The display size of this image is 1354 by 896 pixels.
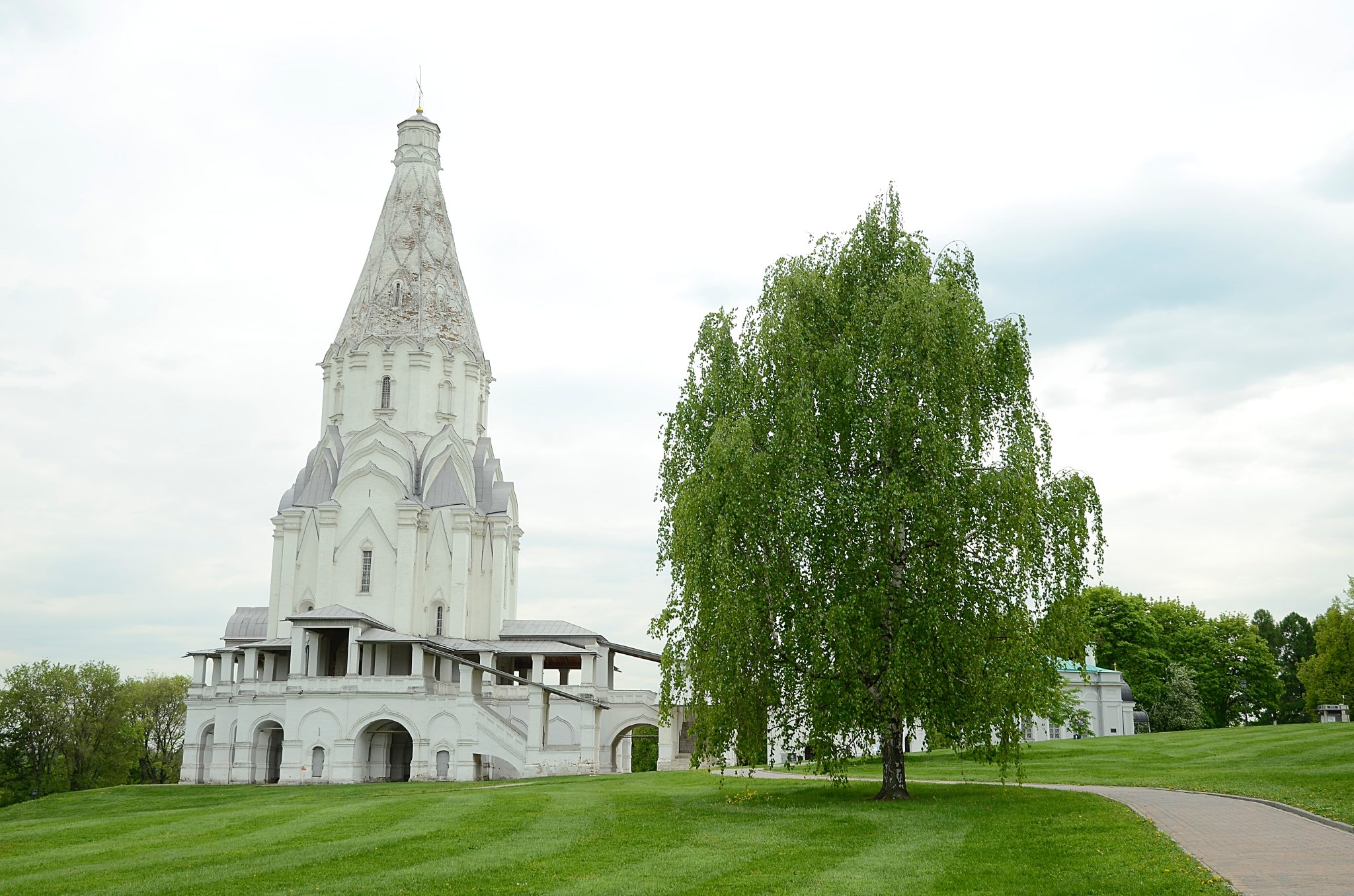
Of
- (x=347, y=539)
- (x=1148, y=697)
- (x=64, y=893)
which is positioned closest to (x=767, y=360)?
(x=64, y=893)

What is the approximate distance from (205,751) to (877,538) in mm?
43428

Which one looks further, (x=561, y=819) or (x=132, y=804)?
(x=132, y=804)

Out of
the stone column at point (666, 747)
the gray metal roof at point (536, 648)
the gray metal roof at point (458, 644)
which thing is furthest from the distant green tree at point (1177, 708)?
the gray metal roof at point (458, 644)

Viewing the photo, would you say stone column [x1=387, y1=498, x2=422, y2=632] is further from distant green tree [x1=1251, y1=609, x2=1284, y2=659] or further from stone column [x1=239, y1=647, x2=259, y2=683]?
distant green tree [x1=1251, y1=609, x2=1284, y2=659]

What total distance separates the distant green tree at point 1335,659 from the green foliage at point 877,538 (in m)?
39.9

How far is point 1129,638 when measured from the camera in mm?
69812

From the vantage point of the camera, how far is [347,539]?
175 ft

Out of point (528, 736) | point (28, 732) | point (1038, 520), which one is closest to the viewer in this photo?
point (1038, 520)

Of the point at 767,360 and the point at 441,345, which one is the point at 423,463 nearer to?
the point at 441,345

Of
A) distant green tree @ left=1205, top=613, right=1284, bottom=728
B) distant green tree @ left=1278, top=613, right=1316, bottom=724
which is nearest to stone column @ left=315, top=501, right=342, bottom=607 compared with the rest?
distant green tree @ left=1205, top=613, right=1284, bottom=728

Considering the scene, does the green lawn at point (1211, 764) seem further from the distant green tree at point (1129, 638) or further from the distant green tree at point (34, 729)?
the distant green tree at point (34, 729)

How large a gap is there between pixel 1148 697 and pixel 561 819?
181ft

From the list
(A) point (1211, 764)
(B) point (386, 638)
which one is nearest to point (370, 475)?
(B) point (386, 638)

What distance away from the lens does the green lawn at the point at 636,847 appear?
41.9 feet
